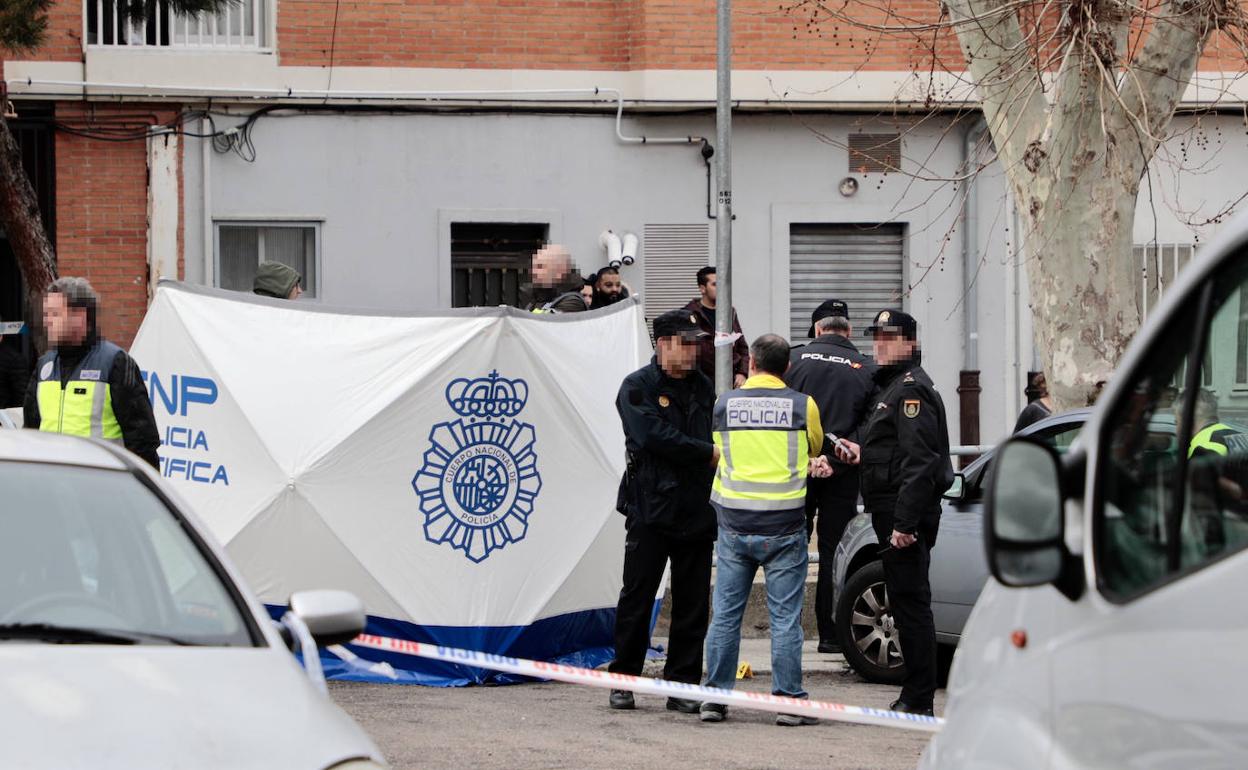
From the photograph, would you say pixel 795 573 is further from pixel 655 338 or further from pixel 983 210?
pixel 983 210

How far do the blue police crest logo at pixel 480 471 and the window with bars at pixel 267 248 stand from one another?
8524mm

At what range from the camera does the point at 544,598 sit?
9.27 metres

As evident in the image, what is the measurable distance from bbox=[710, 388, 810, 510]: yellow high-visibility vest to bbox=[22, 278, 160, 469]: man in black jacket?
8.87 feet

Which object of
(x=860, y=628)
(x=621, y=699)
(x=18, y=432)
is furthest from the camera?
(x=860, y=628)

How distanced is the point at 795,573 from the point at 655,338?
4.45ft

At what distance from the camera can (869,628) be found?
32.2 feet

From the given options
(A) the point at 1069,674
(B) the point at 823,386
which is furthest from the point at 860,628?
(A) the point at 1069,674

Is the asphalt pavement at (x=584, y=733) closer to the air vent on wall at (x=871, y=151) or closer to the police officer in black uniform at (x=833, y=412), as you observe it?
the police officer in black uniform at (x=833, y=412)

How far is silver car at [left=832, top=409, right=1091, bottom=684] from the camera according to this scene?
9.36 m

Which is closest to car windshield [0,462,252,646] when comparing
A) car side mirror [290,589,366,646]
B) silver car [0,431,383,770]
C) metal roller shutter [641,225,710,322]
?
silver car [0,431,383,770]

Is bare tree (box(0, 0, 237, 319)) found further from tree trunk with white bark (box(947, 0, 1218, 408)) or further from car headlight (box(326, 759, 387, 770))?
car headlight (box(326, 759, 387, 770))

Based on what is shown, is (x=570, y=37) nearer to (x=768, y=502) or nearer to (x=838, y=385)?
(x=838, y=385)

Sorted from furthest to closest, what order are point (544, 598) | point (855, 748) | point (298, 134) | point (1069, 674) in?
point (298, 134)
point (544, 598)
point (855, 748)
point (1069, 674)

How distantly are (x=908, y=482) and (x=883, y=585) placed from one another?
1.97 m
